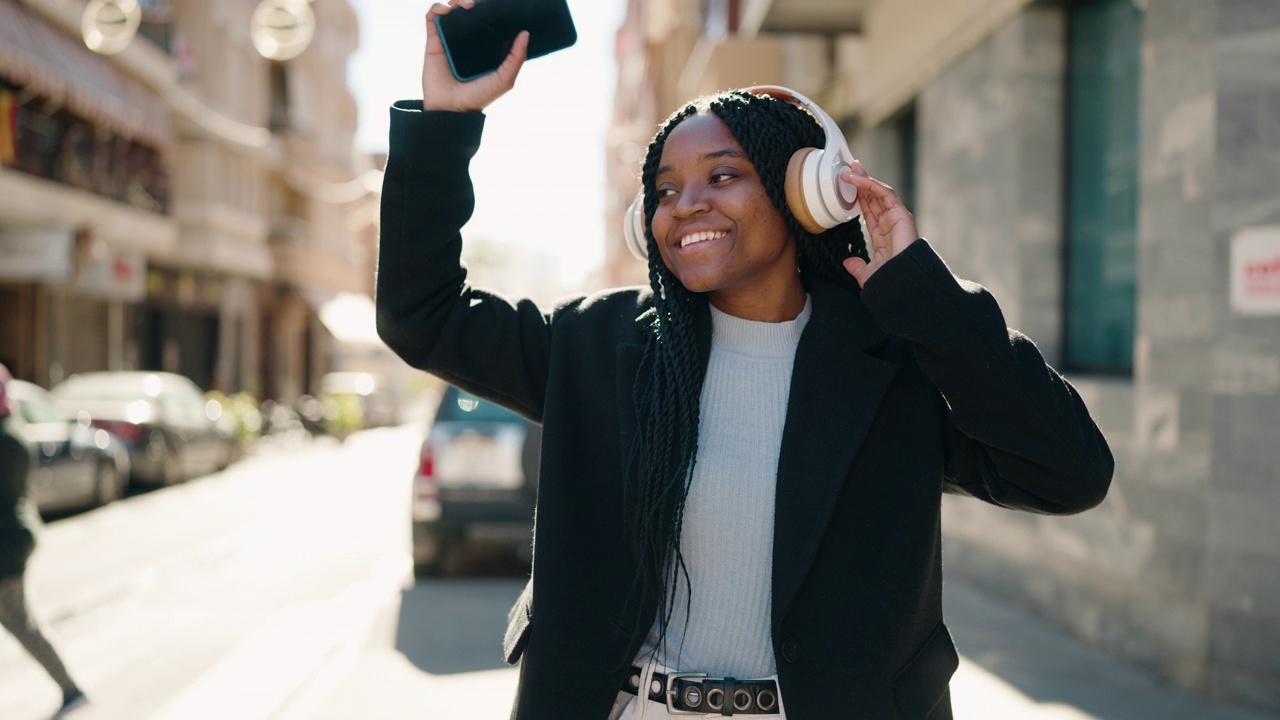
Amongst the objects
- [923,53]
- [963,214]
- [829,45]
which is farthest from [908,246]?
[829,45]

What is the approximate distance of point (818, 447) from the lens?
199cm

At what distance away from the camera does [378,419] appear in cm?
4019

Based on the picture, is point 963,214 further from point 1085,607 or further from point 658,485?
point 658,485

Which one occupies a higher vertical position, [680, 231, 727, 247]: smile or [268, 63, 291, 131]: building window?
[268, 63, 291, 131]: building window

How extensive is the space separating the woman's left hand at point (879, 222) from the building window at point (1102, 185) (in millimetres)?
5605

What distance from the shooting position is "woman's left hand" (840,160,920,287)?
2.01m

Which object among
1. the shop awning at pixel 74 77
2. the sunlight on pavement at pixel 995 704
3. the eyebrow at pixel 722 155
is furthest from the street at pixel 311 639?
the shop awning at pixel 74 77

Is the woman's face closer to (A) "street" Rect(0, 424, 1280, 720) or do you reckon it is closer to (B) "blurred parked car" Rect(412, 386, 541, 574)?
(A) "street" Rect(0, 424, 1280, 720)

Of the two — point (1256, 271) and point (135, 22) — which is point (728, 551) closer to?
point (1256, 271)

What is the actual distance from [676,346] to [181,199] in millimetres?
33908

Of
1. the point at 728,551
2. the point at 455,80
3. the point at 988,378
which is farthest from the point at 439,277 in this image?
the point at 988,378

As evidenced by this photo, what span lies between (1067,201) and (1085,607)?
274 cm

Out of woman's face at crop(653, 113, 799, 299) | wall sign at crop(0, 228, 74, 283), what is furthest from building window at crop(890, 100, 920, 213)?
wall sign at crop(0, 228, 74, 283)

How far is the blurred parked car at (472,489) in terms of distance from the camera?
9.41 m
